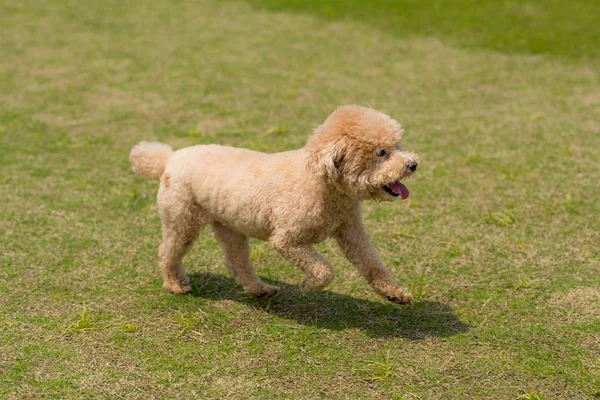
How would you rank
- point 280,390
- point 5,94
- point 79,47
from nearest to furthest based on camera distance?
point 280,390 → point 5,94 → point 79,47

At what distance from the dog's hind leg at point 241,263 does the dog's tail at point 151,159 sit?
451 mm

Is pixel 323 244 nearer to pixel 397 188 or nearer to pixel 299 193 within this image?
pixel 299 193

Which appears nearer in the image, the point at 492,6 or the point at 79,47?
the point at 79,47

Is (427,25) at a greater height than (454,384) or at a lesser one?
greater

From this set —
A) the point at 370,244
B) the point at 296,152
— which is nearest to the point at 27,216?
the point at 296,152

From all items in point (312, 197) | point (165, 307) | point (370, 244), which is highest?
point (312, 197)

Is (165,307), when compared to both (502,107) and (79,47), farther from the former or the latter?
(79,47)

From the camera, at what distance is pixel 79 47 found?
9.39 m

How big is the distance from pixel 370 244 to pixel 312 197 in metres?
0.44

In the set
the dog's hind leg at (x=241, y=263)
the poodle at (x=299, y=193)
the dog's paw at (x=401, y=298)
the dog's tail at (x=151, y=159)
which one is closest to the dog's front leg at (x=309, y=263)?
the poodle at (x=299, y=193)

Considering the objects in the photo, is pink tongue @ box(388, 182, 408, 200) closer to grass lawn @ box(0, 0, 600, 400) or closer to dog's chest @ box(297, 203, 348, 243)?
dog's chest @ box(297, 203, 348, 243)

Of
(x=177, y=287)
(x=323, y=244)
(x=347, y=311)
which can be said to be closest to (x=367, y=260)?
(x=347, y=311)

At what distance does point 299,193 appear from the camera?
3.66 meters

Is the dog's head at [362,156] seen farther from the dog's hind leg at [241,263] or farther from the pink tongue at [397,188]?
the dog's hind leg at [241,263]
